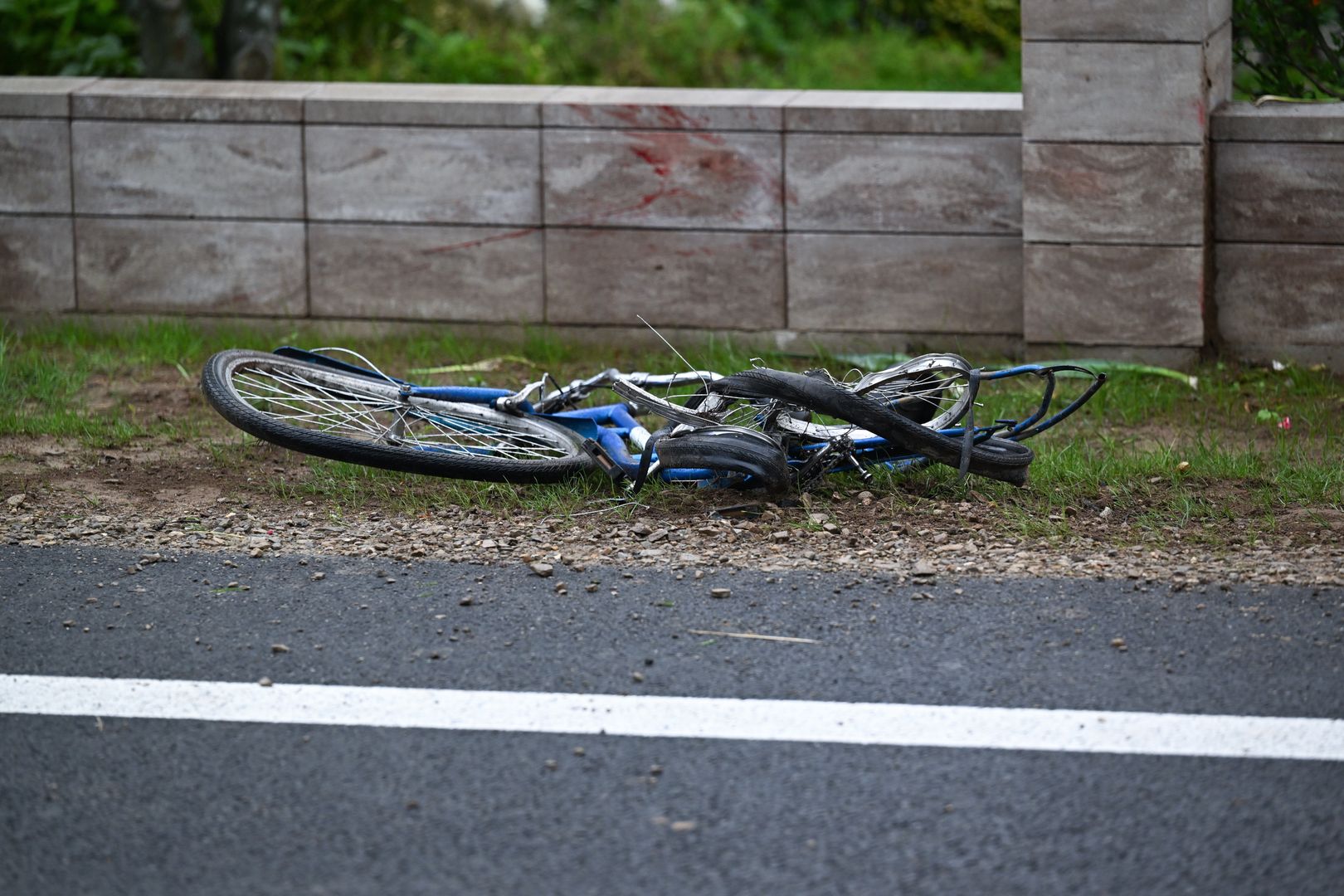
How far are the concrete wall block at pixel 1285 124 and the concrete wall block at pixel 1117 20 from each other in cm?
41

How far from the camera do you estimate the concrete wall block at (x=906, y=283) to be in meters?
7.27

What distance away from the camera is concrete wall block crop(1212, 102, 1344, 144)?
6.80 meters

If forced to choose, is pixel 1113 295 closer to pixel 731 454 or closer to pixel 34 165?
pixel 731 454

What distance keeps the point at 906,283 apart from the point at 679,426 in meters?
2.47

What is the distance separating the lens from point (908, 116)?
7.20 metres

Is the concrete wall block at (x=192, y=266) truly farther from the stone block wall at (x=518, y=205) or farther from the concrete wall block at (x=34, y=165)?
the concrete wall block at (x=34, y=165)

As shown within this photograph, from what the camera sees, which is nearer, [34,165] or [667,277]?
[667,277]

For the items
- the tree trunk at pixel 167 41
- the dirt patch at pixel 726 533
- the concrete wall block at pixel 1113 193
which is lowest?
the dirt patch at pixel 726 533

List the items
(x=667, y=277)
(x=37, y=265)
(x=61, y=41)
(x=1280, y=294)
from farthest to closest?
1. (x=61, y=41)
2. (x=37, y=265)
3. (x=667, y=277)
4. (x=1280, y=294)

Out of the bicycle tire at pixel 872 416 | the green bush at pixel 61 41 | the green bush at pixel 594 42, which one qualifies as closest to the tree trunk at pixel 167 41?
the green bush at pixel 594 42

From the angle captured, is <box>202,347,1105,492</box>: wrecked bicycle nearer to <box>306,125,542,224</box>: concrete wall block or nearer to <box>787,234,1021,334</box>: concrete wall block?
<box>787,234,1021,334</box>: concrete wall block

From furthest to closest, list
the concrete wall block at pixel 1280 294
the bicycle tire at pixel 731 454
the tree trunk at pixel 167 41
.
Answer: the tree trunk at pixel 167 41
the concrete wall block at pixel 1280 294
the bicycle tire at pixel 731 454

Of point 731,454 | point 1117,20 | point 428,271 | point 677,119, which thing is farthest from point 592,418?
point 1117,20

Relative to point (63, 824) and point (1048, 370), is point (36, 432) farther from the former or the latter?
point (1048, 370)
